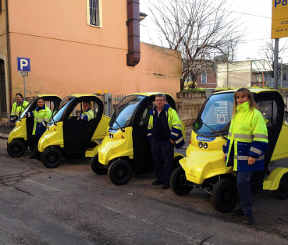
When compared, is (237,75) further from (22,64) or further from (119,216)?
(119,216)

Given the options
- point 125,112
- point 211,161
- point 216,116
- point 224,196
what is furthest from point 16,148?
point 224,196

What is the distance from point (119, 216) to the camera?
4.41 metres

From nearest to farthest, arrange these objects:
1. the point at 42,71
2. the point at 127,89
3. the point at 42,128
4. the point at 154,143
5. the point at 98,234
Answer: the point at 98,234 < the point at 154,143 < the point at 42,128 < the point at 42,71 < the point at 127,89

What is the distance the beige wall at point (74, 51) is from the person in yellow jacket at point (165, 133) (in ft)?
34.3

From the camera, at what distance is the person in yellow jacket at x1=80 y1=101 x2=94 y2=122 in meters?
7.88

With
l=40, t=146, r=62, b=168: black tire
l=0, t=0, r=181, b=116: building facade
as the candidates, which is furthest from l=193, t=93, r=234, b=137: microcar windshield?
l=0, t=0, r=181, b=116: building facade

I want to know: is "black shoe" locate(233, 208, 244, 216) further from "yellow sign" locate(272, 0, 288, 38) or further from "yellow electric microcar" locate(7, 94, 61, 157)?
"yellow electric microcar" locate(7, 94, 61, 157)

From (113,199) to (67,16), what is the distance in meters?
13.1

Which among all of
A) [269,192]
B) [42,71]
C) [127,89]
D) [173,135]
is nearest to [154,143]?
[173,135]

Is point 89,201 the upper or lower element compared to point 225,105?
lower

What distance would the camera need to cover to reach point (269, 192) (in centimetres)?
539

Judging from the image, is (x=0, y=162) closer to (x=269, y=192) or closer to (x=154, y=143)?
(x=154, y=143)

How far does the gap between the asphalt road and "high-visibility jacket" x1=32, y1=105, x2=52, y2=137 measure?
2465mm

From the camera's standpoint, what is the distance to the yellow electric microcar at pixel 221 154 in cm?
444
